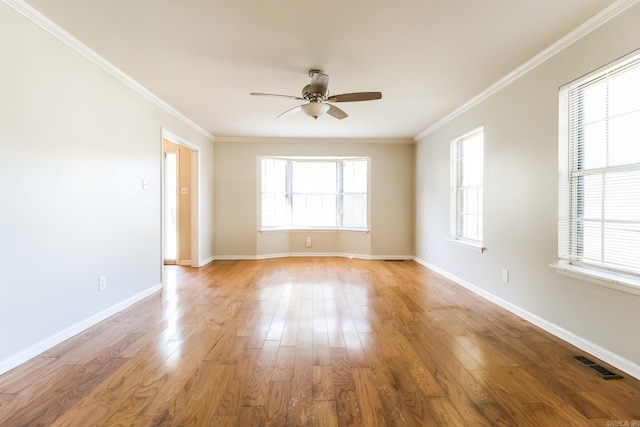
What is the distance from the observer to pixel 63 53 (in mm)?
2471

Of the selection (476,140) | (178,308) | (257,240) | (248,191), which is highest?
(476,140)

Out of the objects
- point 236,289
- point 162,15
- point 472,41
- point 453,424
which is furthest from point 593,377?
point 162,15

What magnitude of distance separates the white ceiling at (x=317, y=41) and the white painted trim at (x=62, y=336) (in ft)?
7.80

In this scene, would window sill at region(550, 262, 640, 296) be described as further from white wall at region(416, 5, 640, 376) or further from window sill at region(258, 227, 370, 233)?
window sill at region(258, 227, 370, 233)

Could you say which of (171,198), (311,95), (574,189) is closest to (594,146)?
(574,189)

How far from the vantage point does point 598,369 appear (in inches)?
79.5

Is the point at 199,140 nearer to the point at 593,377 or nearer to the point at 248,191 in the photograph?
the point at 248,191

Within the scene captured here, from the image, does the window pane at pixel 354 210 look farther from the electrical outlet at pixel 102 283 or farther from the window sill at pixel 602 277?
the electrical outlet at pixel 102 283

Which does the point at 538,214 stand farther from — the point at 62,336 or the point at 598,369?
the point at 62,336

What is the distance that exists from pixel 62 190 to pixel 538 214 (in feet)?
13.4

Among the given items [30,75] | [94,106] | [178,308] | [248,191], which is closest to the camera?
[30,75]

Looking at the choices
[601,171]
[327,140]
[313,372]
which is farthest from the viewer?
[327,140]

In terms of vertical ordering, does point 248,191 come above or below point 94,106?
below

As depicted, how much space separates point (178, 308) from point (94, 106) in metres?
2.12
